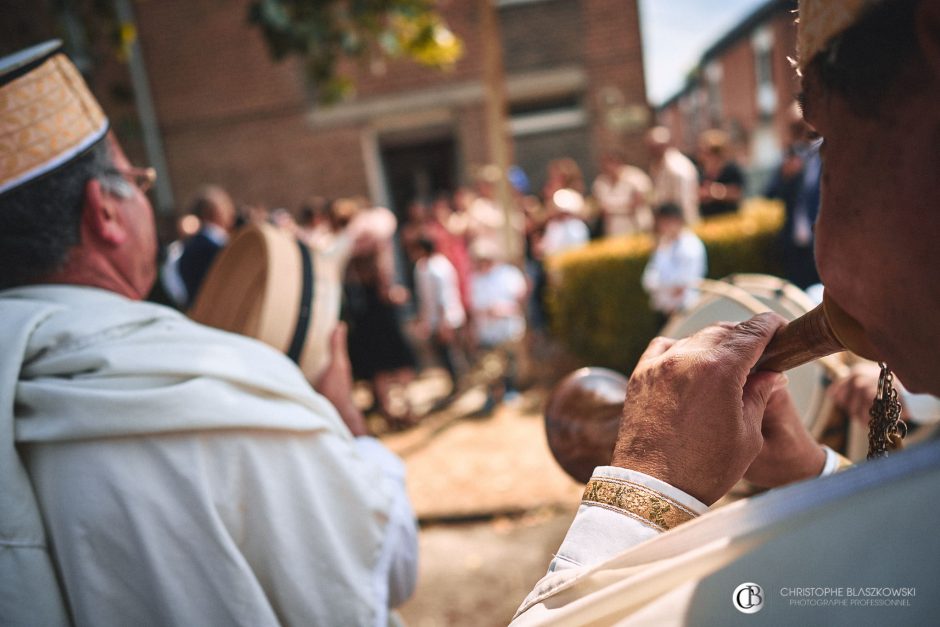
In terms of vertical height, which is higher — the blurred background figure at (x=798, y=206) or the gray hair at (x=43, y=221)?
the gray hair at (x=43, y=221)

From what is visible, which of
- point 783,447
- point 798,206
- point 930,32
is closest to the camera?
point 930,32

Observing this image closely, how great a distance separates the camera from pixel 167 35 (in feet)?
33.8

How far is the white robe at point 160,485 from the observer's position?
103cm

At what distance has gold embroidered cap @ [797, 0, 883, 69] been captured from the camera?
0.63 m

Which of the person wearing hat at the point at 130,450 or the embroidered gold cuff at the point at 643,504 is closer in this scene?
the embroidered gold cuff at the point at 643,504

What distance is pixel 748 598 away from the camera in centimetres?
61

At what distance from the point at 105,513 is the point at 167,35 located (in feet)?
37.7

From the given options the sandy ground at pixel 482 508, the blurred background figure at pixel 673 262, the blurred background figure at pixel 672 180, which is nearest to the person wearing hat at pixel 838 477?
the sandy ground at pixel 482 508

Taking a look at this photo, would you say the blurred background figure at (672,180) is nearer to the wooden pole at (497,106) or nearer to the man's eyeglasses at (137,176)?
the wooden pole at (497,106)

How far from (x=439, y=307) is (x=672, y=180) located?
2.82 metres

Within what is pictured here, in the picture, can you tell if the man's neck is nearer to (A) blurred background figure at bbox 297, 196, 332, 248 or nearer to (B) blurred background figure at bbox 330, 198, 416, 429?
(B) blurred background figure at bbox 330, 198, 416, 429

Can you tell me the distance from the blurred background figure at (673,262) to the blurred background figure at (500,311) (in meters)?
1.77

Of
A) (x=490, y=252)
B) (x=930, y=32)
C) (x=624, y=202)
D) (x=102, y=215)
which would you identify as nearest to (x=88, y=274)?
(x=102, y=215)

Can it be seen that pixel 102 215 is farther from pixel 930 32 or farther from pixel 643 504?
pixel 930 32
